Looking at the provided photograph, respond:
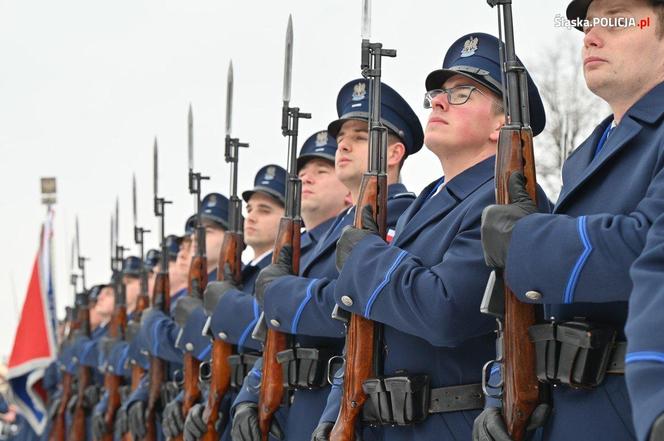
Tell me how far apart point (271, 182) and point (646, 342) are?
510cm

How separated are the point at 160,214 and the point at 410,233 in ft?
18.6

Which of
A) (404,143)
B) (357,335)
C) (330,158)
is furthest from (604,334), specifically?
(330,158)

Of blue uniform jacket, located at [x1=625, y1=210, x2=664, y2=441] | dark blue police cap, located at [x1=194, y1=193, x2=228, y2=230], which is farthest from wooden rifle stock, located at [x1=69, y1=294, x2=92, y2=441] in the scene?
blue uniform jacket, located at [x1=625, y1=210, x2=664, y2=441]

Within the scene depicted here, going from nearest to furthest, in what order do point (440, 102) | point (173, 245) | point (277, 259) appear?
point (440, 102) < point (277, 259) < point (173, 245)

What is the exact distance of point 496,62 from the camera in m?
4.43

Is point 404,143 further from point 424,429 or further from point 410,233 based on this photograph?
point 424,429

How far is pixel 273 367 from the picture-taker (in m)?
5.56

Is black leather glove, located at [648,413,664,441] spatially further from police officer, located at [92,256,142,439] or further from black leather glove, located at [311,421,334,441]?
police officer, located at [92,256,142,439]

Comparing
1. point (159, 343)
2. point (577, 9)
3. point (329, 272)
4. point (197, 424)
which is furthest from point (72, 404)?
point (577, 9)

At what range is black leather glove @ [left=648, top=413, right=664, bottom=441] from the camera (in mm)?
2266

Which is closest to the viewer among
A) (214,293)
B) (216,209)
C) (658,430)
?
(658,430)

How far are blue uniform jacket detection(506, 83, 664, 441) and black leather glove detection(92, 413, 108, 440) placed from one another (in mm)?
8151

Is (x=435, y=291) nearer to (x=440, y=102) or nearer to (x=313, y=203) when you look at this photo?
(x=440, y=102)

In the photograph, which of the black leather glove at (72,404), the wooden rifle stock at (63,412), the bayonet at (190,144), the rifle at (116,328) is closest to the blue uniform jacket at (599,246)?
the bayonet at (190,144)
